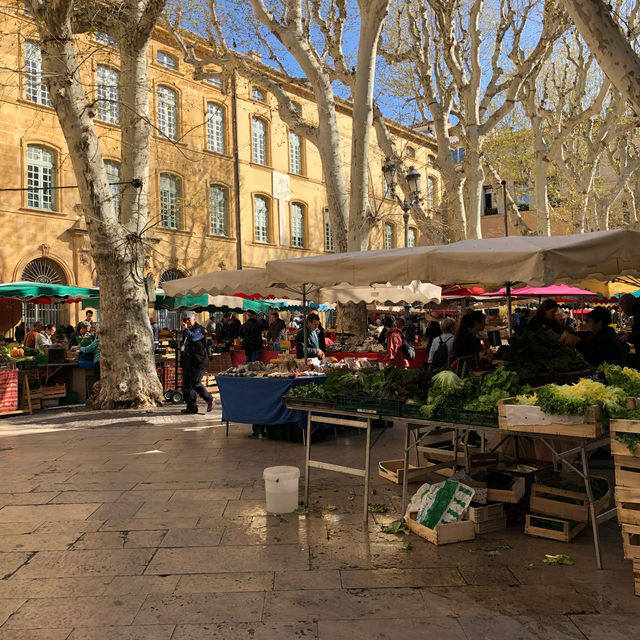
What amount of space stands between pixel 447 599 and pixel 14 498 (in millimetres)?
4353

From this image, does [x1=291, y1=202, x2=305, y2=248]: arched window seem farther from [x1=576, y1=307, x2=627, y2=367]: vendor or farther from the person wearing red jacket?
[x1=576, y1=307, x2=627, y2=367]: vendor

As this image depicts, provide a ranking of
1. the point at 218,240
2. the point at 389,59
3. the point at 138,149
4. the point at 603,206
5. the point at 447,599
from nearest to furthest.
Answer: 1. the point at 447,599
2. the point at 138,149
3. the point at 389,59
4. the point at 603,206
5. the point at 218,240

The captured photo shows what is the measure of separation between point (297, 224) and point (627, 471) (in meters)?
29.7

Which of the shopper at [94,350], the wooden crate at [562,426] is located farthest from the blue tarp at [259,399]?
the shopper at [94,350]

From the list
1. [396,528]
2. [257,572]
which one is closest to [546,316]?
[396,528]

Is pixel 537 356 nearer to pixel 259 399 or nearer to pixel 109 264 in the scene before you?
pixel 259 399

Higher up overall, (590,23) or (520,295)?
(590,23)

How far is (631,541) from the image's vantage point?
3.77 meters

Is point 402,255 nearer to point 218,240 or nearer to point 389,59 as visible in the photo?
point 389,59

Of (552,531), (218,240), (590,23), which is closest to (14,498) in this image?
(552,531)

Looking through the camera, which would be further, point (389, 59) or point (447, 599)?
point (389, 59)

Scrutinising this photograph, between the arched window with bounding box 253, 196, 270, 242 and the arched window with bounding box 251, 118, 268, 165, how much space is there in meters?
1.90

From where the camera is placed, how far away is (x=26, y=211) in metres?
21.3

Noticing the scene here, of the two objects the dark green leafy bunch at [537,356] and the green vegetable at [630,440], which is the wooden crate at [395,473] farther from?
the green vegetable at [630,440]
